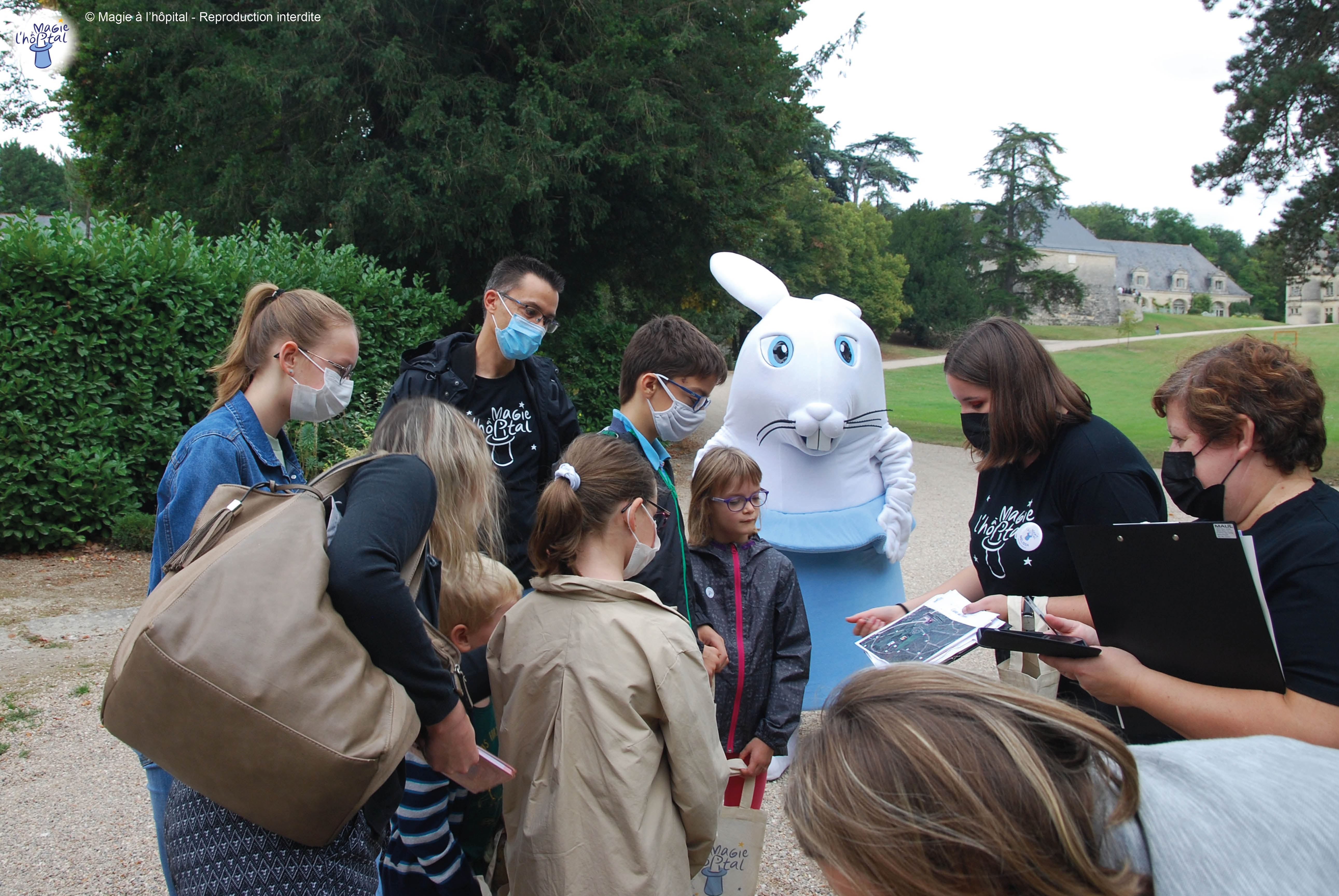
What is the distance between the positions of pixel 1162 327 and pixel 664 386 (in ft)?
221

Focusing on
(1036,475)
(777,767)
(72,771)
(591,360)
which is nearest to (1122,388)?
(591,360)

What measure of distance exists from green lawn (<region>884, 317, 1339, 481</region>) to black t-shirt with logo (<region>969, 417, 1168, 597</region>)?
45.2 feet

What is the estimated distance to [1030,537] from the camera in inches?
106

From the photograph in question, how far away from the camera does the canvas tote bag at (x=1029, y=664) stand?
2279 millimetres

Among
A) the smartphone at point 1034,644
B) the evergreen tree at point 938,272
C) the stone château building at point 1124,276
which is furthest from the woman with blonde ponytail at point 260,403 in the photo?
the stone château building at point 1124,276

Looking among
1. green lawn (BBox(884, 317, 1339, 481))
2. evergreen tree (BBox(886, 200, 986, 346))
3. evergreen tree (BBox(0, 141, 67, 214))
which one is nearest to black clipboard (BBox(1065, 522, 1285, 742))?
green lawn (BBox(884, 317, 1339, 481))

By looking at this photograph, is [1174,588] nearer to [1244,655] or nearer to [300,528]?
[1244,655]

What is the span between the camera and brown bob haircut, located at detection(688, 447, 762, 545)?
3.36m

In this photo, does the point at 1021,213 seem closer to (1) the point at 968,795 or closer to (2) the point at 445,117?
(2) the point at 445,117

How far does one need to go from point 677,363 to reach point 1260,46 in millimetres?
15792

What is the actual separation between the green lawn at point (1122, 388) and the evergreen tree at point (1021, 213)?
8.14 m

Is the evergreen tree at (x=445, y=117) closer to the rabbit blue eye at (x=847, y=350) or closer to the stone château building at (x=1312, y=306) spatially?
the rabbit blue eye at (x=847, y=350)

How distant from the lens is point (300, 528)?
1.61m

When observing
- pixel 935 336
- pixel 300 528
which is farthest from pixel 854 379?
pixel 935 336
